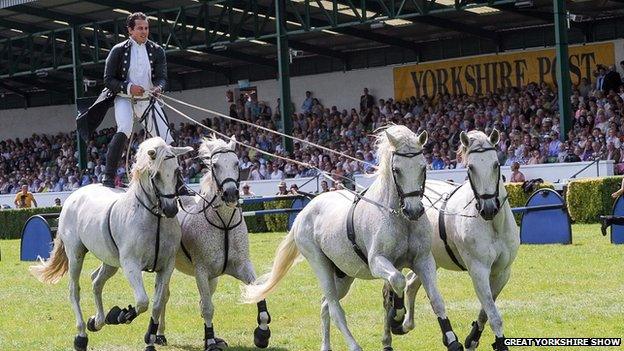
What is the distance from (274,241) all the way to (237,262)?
500 inches

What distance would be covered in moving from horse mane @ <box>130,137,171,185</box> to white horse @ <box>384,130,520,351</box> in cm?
215

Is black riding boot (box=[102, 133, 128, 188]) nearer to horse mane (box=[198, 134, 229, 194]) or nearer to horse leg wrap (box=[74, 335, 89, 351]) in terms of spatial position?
horse mane (box=[198, 134, 229, 194])

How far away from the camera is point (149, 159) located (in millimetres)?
9812

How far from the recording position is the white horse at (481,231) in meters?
8.94

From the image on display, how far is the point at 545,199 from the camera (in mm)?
18703

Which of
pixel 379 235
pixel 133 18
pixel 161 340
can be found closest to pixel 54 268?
pixel 161 340

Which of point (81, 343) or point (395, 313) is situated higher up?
point (395, 313)

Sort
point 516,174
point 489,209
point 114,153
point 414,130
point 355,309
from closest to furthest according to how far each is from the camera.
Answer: point 489,209
point 114,153
point 355,309
point 516,174
point 414,130

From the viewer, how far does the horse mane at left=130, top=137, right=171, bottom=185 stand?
973 cm

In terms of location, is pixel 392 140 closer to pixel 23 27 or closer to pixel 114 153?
pixel 114 153

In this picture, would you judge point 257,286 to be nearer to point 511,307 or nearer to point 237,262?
point 237,262

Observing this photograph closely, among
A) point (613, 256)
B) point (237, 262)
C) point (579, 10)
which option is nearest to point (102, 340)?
point (237, 262)

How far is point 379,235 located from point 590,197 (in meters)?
13.8

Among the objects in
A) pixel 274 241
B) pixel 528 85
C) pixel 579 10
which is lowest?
pixel 274 241
